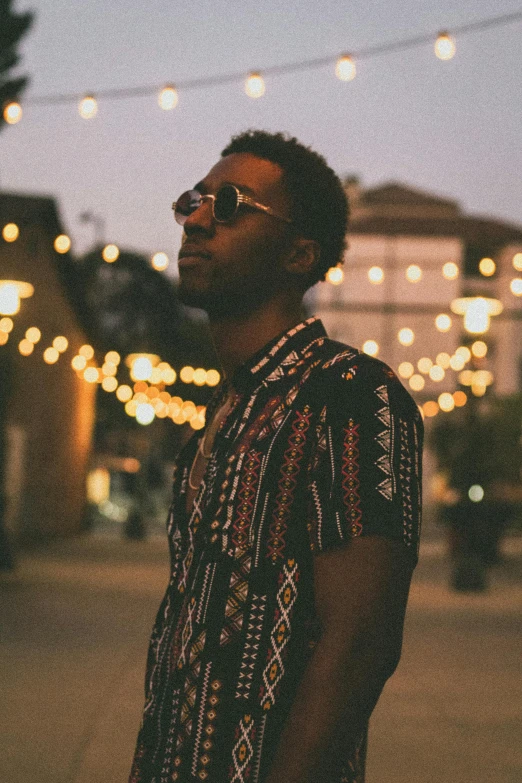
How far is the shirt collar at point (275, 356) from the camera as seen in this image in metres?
Answer: 2.19

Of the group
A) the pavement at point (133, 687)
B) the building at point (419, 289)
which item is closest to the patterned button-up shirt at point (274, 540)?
the pavement at point (133, 687)

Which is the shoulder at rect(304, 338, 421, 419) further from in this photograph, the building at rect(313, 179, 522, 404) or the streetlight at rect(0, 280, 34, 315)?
the building at rect(313, 179, 522, 404)

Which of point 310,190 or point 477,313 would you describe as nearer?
point 310,190

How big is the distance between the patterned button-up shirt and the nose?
41 centimetres

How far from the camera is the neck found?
2.28m

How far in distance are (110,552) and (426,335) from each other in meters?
40.4

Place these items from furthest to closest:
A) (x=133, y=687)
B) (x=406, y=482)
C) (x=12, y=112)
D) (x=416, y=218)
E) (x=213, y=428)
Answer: (x=416, y=218) < (x=12, y=112) < (x=133, y=687) < (x=213, y=428) < (x=406, y=482)

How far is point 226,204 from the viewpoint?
232 cm

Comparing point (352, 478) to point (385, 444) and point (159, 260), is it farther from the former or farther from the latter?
point (159, 260)

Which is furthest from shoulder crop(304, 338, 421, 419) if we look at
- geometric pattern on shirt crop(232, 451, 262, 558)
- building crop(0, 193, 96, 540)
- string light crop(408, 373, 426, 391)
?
string light crop(408, 373, 426, 391)

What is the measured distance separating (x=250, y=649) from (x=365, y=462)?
13.4 inches

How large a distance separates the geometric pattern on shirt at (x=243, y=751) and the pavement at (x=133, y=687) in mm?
4463

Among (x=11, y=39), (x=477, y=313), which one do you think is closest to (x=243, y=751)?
(x=477, y=313)

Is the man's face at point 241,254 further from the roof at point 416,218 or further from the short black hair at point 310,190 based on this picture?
the roof at point 416,218
